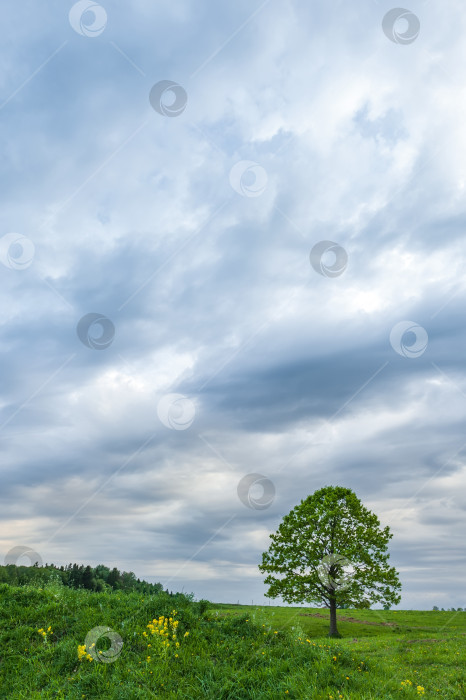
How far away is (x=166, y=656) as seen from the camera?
9984 millimetres

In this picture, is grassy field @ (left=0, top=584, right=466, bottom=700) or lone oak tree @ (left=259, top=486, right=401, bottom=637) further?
lone oak tree @ (left=259, top=486, right=401, bottom=637)

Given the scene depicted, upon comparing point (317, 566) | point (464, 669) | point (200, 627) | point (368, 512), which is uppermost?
point (368, 512)

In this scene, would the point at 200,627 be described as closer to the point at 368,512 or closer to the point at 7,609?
the point at 7,609

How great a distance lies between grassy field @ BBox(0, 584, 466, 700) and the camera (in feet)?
29.0

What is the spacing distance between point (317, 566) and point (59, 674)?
28.4 metres

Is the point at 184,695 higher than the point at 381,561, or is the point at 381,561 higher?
the point at 381,561

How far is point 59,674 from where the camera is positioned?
10.0 m

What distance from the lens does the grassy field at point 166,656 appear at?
29.0 feet

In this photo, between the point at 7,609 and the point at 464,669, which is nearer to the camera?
the point at 7,609

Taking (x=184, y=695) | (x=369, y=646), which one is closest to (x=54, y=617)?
(x=184, y=695)

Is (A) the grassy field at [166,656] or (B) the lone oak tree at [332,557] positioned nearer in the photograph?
(A) the grassy field at [166,656]

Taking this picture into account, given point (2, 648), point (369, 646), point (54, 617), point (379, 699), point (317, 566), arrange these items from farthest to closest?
1. point (317, 566)
2. point (369, 646)
3. point (54, 617)
4. point (2, 648)
5. point (379, 699)

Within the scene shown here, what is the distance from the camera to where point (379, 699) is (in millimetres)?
8086

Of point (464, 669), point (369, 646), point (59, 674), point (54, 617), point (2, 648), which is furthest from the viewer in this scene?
point (369, 646)
